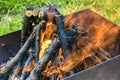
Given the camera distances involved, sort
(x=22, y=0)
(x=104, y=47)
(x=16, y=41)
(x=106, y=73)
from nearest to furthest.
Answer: (x=106, y=73)
(x=104, y=47)
(x=16, y=41)
(x=22, y=0)

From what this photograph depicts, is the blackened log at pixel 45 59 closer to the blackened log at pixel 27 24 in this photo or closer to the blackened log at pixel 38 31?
the blackened log at pixel 38 31

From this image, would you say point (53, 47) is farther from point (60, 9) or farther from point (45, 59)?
point (60, 9)

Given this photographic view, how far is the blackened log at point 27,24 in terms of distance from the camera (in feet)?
6.68

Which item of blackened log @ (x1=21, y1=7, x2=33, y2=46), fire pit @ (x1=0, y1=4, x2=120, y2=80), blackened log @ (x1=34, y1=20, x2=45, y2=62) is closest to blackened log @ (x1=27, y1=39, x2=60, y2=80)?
fire pit @ (x1=0, y1=4, x2=120, y2=80)

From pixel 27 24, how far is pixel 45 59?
0.41 m

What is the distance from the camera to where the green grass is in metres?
3.32

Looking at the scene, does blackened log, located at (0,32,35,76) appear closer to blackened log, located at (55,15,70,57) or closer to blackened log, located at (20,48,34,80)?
blackened log, located at (20,48,34,80)

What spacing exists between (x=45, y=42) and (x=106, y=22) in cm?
58

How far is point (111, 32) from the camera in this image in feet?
7.20

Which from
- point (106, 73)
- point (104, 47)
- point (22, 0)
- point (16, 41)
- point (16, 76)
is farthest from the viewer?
point (22, 0)

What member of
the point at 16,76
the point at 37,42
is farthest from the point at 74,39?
the point at 16,76

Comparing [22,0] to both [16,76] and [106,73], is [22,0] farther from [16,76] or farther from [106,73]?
[106,73]

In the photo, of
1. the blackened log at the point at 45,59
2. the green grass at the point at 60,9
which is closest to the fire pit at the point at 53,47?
the blackened log at the point at 45,59

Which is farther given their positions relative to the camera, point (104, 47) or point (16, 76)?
point (104, 47)
